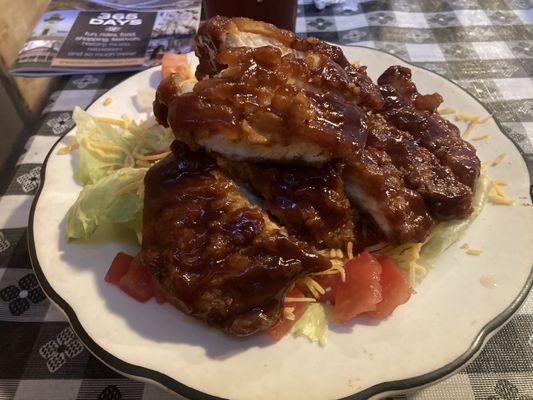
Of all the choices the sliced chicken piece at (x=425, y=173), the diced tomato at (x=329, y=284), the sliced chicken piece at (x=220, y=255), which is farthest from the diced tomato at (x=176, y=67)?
the diced tomato at (x=329, y=284)

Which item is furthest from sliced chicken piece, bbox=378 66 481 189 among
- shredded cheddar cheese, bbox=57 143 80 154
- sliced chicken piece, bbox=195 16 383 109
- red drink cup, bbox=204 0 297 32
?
shredded cheddar cheese, bbox=57 143 80 154

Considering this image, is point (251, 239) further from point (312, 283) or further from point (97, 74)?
point (97, 74)

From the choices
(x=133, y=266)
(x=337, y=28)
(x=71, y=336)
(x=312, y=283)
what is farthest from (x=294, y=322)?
(x=337, y=28)

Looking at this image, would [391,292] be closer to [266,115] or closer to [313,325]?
[313,325]

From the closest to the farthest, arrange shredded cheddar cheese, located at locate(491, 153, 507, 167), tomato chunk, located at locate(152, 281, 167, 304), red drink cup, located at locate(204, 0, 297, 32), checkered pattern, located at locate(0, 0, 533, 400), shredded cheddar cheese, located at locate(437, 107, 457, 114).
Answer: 1. tomato chunk, located at locate(152, 281, 167, 304)
2. checkered pattern, located at locate(0, 0, 533, 400)
3. shredded cheddar cheese, located at locate(491, 153, 507, 167)
4. shredded cheddar cheese, located at locate(437, 107, 457, 114)
5. red drink cup, located at locate(204, 0, 297, 32)

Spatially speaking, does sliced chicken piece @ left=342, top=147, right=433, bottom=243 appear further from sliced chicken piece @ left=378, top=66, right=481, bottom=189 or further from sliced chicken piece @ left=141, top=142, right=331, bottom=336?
sliced chicken piece @ left=141, top=142, right=331, bottom=336

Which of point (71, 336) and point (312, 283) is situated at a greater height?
point (312, 283)

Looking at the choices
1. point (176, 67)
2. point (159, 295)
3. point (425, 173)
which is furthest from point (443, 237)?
point (176, 67)
